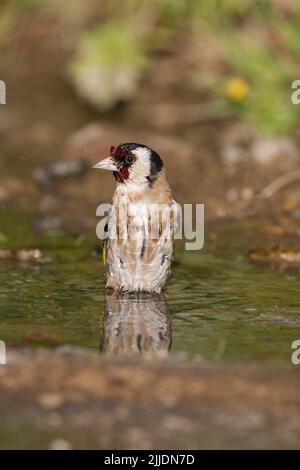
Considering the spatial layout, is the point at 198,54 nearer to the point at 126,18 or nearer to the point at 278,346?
the point at 126,18

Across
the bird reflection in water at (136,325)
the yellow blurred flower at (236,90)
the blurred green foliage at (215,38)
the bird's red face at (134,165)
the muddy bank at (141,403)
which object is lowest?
the muddy bank at (141,403)

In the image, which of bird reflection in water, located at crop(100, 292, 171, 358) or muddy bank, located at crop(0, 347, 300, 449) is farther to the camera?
bird reflection in water, located at crop(100, 292, 171, 358)

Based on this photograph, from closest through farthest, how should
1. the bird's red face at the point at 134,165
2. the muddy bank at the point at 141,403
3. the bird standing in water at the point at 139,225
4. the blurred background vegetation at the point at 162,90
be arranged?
the muddy bank at the point at 141,403 < the bird standing in water at the point at 139,225 < the bird's red face at the point at 134,165 < the blurred background vegetation at the point at 162,90

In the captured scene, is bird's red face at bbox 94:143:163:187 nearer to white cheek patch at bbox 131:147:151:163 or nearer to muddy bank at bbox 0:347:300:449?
white cheek patch at bbox 131:147:151:163

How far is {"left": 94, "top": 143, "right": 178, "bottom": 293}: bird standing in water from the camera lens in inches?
235

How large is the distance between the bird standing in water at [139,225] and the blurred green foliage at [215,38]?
2.98 metres

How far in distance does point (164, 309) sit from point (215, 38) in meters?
4.57

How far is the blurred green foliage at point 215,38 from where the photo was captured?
358 inches

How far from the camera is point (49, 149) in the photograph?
934 centimetres

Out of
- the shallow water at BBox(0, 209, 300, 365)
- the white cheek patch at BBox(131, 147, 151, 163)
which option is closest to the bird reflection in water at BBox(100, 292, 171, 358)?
the shallow water at BBox(0, 209, 300, 365)

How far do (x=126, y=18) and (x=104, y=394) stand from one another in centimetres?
659

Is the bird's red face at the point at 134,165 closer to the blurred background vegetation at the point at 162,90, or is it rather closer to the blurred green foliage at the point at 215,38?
the blurred background vegetation at the point at 162,90

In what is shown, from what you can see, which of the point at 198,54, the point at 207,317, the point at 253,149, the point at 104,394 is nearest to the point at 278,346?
the point at 207,317

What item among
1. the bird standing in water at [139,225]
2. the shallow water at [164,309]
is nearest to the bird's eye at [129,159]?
the bird standing in water at [139,225]
